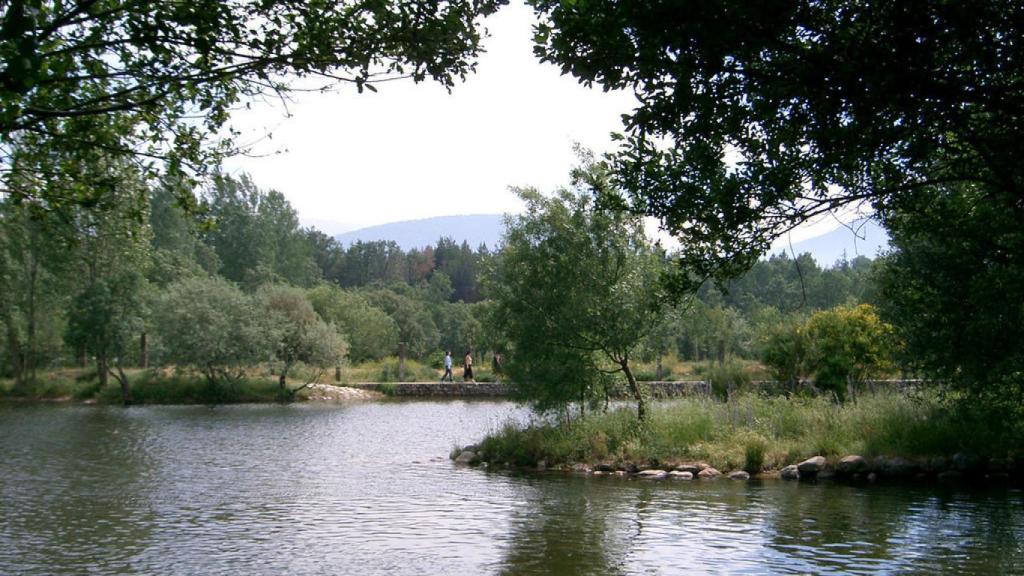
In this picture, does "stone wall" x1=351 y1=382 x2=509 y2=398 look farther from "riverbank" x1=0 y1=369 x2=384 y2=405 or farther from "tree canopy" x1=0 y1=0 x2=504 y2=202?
"tree canopy" x1=0 y1=0 x2=504 y2=202

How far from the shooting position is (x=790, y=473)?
19.6m

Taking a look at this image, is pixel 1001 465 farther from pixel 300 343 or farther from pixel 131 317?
pixel 131 317

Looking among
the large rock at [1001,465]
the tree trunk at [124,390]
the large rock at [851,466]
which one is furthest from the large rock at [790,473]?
the tree trunk at [124,390]

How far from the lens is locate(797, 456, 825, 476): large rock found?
19.5m

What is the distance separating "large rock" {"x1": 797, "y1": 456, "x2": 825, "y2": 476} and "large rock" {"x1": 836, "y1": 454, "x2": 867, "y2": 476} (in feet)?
1.26

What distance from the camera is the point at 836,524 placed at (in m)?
14.3

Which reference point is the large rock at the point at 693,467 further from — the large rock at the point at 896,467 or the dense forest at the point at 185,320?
the large rock at the point at 896,467

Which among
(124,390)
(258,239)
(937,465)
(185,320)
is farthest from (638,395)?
(258,239)

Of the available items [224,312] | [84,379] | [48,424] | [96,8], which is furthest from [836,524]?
[84,379]

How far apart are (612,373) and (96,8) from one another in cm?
1679

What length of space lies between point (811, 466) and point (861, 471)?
1132mm

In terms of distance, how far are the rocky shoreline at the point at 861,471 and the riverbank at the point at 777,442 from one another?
0.02m

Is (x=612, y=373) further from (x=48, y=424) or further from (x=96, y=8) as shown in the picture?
(x=48, y=424)

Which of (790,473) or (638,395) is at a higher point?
(638,395)
